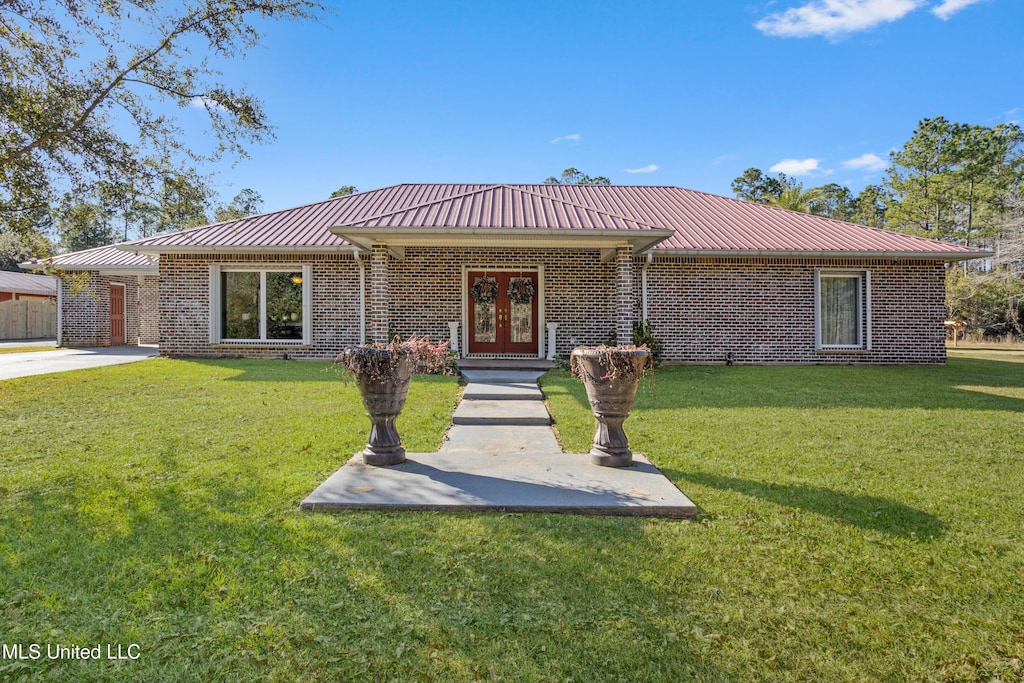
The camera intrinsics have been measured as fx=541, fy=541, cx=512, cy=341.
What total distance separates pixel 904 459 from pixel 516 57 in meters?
10.8

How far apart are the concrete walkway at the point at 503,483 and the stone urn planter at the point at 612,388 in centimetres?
14

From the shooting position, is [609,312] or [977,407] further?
[609,312]

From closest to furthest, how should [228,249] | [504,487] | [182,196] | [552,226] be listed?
1. [504,487]
2. [182,196]
3. [552,226]
4. [228,249]

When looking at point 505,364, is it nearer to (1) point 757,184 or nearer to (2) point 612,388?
(2) point 612,388

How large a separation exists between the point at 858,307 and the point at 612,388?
1083 centimetres

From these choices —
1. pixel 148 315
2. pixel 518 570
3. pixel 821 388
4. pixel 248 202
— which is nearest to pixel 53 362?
pixel 148 315

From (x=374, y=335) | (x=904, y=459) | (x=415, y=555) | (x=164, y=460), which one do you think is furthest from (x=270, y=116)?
(x=904, y=459)

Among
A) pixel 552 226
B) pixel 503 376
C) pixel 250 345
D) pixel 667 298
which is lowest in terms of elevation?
pixel 503 376

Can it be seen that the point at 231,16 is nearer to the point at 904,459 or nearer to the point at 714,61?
the point at 904,459

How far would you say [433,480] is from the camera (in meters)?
4.00

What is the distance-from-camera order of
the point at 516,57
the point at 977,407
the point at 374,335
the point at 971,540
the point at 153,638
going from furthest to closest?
1. the point at 516,57
2. the point at 374,335
3. the point at 977,407
4. the point at 971,540
5. the point at 153,638

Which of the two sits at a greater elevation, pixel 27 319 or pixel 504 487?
pixel 27 319

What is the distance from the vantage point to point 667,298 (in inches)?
481

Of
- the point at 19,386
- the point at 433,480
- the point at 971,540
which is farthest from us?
the point at 19,386
